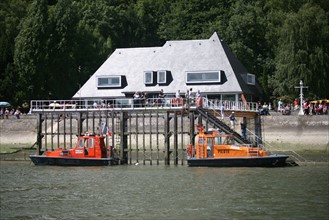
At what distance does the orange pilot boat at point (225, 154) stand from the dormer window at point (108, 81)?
27684 millimetres

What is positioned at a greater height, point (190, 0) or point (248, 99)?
point (190, 0)

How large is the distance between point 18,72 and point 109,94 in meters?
14.9

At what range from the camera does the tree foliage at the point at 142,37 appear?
9188cm

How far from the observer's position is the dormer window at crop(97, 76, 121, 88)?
8800cm

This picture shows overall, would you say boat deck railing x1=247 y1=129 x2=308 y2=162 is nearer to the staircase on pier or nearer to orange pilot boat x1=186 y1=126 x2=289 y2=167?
the staircase on pier

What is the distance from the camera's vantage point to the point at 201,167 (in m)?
60.0

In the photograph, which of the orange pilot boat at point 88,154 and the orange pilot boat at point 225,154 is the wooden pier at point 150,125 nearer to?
the orange pilot boat at point 88,154

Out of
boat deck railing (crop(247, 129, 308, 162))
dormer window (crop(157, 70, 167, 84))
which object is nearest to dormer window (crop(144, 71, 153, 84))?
dormer window (crop(157, 70, 167, 84))

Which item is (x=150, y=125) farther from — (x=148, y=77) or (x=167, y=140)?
(x=148, y=77)

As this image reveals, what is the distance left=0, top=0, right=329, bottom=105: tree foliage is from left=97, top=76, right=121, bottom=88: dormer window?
11.9 m

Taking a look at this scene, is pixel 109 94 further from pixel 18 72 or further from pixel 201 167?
pixel 201 167

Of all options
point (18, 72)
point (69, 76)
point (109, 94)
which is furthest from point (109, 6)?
point (109, 94)

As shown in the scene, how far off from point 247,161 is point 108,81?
3209 cm

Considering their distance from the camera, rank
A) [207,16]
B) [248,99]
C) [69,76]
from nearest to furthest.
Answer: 1. [248,99]
2. [69,76]
3. [207,16]
